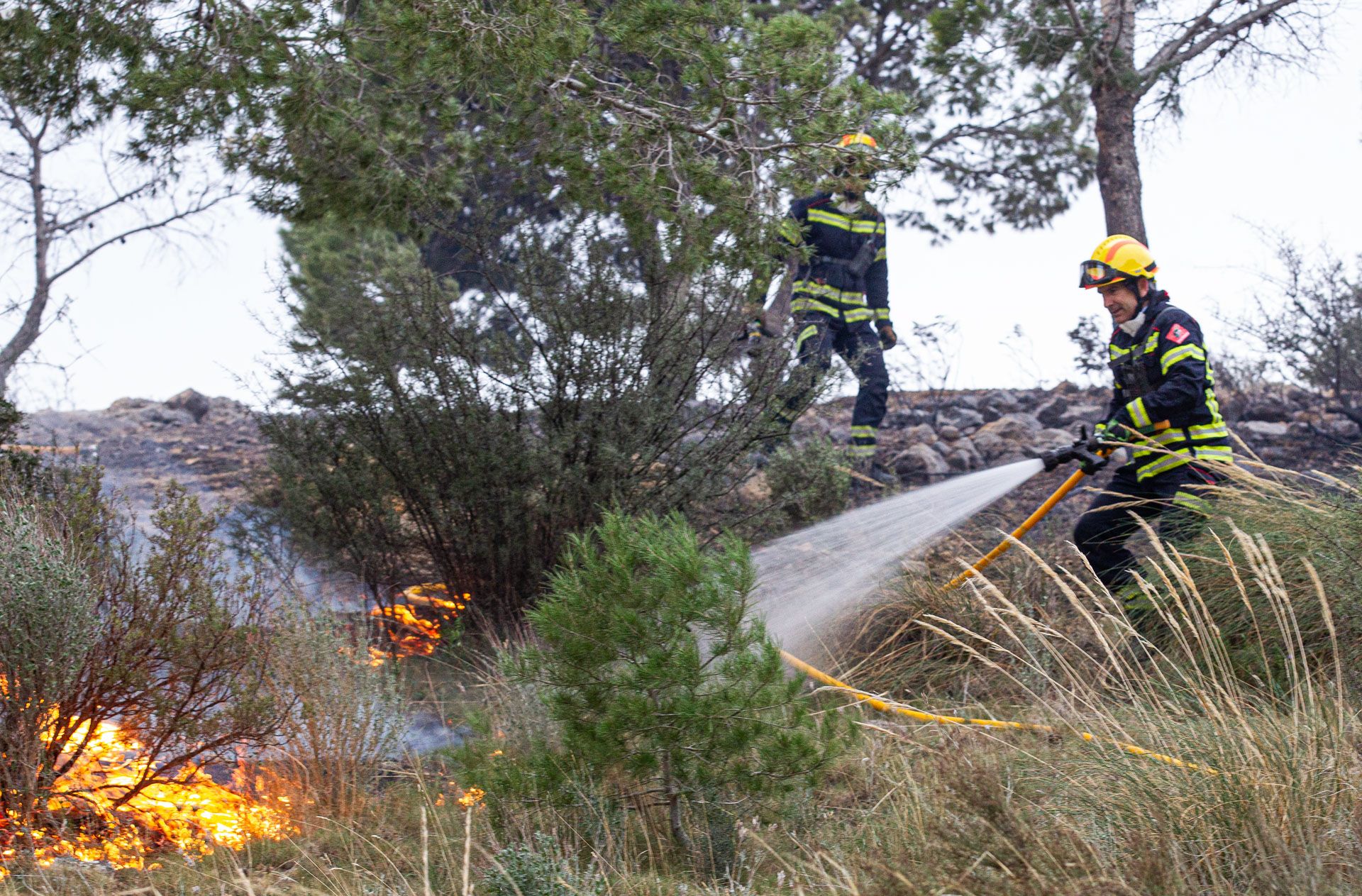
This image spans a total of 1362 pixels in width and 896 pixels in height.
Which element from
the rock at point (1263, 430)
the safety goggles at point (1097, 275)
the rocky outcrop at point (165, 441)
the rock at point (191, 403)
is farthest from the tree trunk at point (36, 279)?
the rock at point (1263, 430)

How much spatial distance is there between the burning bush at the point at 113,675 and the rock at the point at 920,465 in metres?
6.18

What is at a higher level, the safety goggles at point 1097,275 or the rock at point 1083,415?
the safety goggles at point 1097,275

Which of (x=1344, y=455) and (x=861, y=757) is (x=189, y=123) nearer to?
(x=861, y=757)

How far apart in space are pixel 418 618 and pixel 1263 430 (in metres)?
7.48

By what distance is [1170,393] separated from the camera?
5.52 m

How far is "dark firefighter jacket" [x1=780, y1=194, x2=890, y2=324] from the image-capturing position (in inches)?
346

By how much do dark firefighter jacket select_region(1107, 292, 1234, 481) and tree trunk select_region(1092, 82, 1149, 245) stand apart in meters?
3.98

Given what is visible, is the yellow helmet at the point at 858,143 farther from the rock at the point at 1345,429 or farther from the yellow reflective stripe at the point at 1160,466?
the rock at the point at 1345,429

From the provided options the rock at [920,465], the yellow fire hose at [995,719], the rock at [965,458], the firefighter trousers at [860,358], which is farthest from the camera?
the rock at [965,458]

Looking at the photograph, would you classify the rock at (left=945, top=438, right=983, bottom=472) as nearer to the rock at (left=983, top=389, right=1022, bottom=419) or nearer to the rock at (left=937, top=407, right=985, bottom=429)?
the rock at (left=937, top=407, right=985, bottom=429)

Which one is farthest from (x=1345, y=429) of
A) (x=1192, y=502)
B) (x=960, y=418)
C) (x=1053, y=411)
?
A: (x=1192, y=502)

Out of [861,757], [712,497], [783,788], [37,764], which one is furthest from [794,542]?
[37,764]

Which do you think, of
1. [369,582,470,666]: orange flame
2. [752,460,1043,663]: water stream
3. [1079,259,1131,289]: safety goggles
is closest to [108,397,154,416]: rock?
[369,582,470,666]: orange flame

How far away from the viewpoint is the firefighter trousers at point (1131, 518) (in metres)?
5.68
